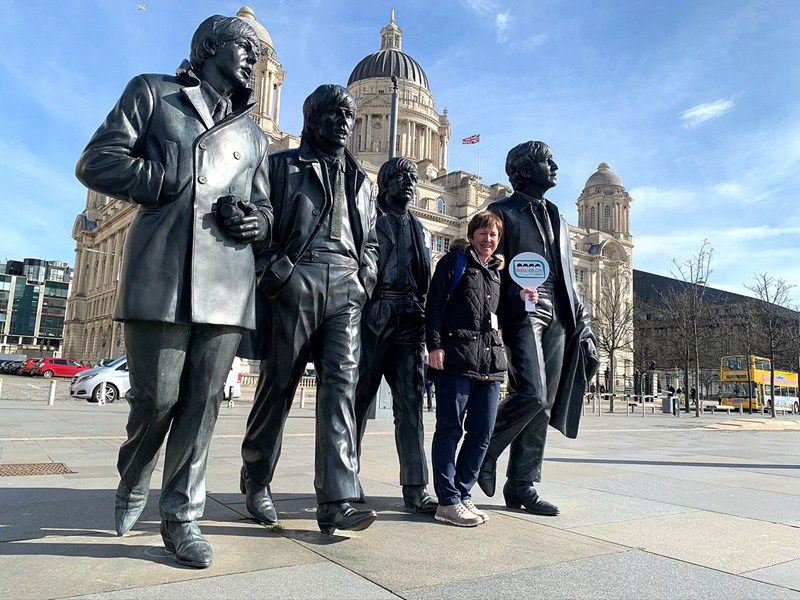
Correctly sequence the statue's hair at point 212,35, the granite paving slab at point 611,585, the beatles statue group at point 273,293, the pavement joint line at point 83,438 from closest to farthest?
the granite paving slab at point 611,585 < the beatles statue group at point 273,293 < the statue's hair at point 212,35 < the pavement joint line at point 83,438

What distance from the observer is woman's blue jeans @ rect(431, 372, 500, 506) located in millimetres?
3969

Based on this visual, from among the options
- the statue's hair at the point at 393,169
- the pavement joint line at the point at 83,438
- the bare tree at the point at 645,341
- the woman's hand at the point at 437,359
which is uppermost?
the bare tree at the point at 645,341

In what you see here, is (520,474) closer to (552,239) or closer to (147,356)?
(552,239)

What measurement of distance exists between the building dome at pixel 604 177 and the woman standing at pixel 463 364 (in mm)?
95775

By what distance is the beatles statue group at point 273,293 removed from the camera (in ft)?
9.03

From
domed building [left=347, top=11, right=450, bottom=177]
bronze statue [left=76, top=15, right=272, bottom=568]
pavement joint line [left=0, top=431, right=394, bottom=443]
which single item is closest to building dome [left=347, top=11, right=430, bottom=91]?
domed building [left=347, top=11, right=450, bottom=177]

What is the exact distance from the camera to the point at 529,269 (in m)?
4.37

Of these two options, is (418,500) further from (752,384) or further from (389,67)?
(389,67)

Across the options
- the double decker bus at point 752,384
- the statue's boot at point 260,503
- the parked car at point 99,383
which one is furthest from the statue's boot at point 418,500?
the double decker bus at point 752,384

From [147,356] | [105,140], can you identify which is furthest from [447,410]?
[105,140]

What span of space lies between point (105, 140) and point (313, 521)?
2407 mm

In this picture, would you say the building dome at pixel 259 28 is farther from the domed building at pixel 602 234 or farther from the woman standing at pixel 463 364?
the woman standing at pixel 463 364

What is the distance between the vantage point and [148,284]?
2705 mm

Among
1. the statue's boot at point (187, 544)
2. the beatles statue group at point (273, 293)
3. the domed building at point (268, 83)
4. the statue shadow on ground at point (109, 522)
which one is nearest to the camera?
the statue's boot at point (187, 544)
